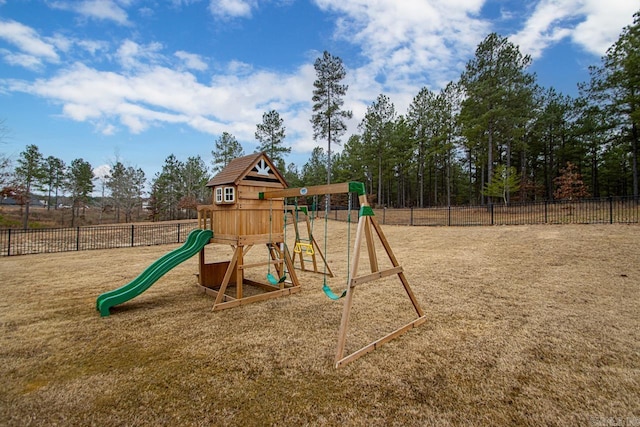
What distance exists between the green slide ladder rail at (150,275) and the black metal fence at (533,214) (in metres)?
12.9

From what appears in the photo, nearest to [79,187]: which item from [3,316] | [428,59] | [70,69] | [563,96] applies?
[70,69]

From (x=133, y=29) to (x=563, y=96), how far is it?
35.0m

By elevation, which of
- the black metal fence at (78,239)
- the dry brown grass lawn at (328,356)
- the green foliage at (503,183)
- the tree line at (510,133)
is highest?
the tree line at (510,133)

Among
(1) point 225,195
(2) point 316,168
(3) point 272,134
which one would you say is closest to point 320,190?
(1) point 225,195

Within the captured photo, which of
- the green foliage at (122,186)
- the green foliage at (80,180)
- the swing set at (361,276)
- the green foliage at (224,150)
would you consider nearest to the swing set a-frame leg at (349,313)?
the swing set at (361,276)

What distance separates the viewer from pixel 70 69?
9.55m

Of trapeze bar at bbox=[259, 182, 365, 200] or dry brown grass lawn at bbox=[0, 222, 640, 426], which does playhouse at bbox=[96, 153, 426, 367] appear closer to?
trapeze bar at bbox=[259, 182, 365, 200]

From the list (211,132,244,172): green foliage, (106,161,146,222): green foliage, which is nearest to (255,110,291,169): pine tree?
(211,132,244,172): green foliage

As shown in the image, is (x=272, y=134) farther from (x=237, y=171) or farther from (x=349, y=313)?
(x=349, y=313)

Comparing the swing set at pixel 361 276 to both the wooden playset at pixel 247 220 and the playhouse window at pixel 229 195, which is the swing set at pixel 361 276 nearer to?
the wooden playset at pixel 247 220

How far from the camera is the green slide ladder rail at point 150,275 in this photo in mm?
4306

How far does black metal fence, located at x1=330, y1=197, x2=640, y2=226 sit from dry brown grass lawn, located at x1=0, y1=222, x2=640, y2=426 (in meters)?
7.89

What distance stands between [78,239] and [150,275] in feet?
35.2

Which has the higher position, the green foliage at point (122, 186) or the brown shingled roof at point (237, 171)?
the green foliage at point (122, 186)
